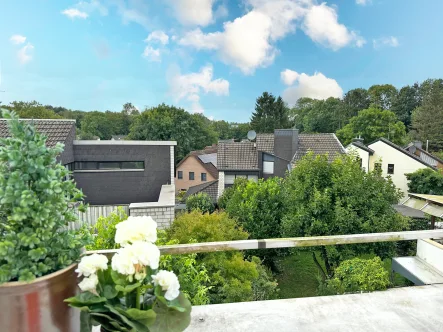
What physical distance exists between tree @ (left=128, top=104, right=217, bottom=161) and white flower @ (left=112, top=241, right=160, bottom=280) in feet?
94.3

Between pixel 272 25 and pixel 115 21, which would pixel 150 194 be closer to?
pixel 115 21

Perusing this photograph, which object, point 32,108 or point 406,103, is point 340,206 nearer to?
point 32,108

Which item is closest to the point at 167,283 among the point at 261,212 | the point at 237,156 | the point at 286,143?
the point at 261,212

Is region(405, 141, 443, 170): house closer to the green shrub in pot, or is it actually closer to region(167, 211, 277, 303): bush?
region(167, 211, 277, 303): bush

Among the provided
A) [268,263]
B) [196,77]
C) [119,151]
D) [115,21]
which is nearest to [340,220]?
[268,263]

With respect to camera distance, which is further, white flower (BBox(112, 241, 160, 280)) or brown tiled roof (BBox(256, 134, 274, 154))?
brown tiled roof (BBox(256, 134, 274, 154))

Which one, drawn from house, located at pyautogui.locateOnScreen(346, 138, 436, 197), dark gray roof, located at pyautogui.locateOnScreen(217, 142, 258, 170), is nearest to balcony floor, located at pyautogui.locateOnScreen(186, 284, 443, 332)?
dark gray roof, located at pyautogui.locateOnScreen(217, 142, 258, 170)

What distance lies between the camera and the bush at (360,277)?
17.0 feet

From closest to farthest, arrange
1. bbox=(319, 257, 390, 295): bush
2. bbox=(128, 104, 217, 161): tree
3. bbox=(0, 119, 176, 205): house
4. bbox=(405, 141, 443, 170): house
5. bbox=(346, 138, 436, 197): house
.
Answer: bbox=(319, 257, 390, 295): bush
bbox=(0, 119, 176, 205): house
bbox=(346, 138, 436, 197): house
bbox=(405, 141, 443, 170): house
bbox=(128, 104, 217, 161): tree

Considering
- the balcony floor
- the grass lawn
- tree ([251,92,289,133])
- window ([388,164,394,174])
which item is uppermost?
tree ([251,92,289,133])

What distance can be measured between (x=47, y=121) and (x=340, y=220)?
10.1 meters

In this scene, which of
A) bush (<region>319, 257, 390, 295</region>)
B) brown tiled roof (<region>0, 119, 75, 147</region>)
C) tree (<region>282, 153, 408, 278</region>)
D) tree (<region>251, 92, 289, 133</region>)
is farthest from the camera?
tree (<region>251, 92, 289, 133</region>)

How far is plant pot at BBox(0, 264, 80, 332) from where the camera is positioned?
112 centimetres

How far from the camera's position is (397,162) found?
21.4 metres
